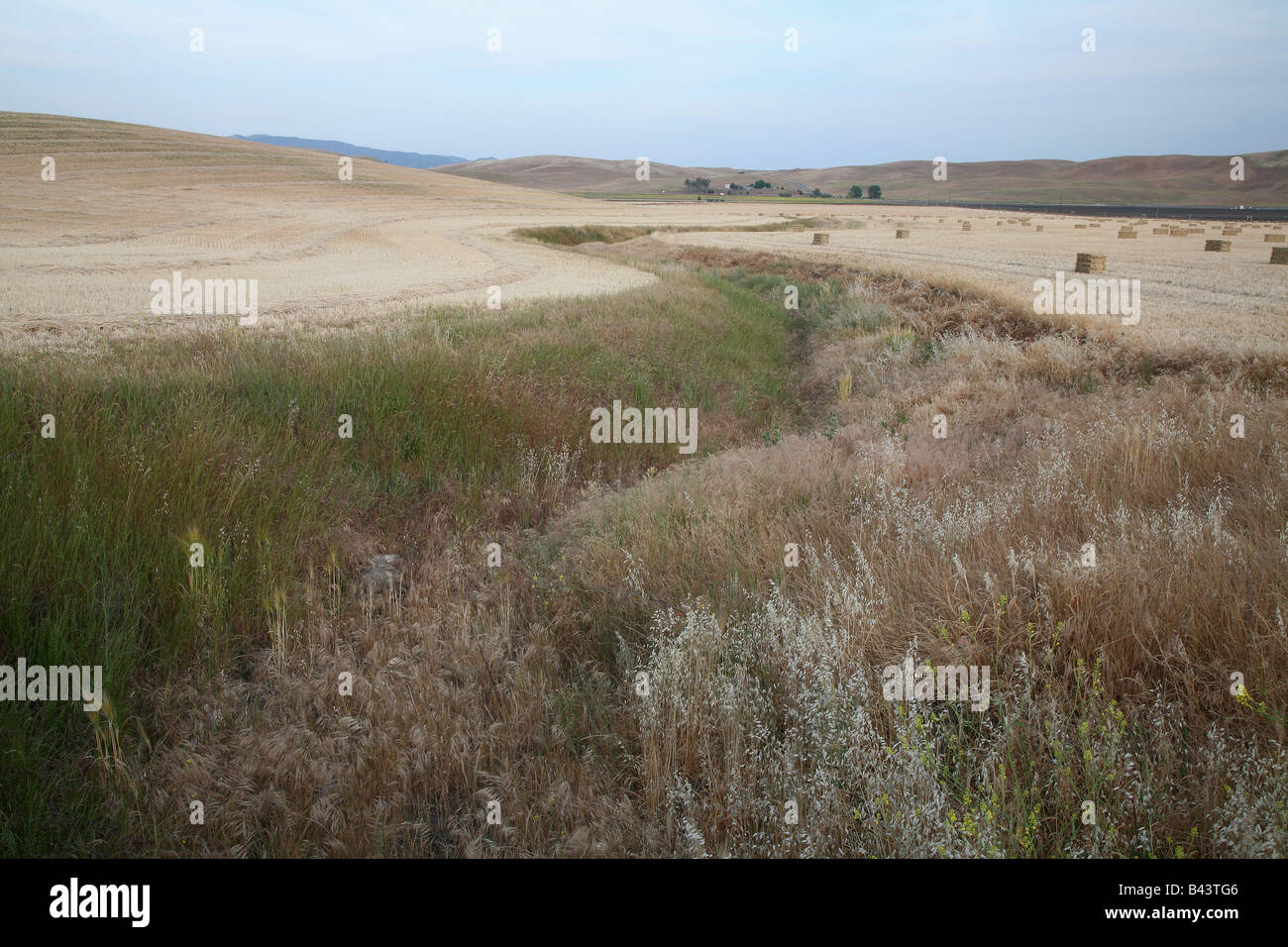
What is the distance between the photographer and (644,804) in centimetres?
308

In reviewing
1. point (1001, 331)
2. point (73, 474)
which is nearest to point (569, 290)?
point (1001, 331)

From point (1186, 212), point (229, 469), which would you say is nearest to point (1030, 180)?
point (1186, 212)

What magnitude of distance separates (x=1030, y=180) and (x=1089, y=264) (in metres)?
161

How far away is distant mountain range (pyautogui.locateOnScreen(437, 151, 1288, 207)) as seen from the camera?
110m

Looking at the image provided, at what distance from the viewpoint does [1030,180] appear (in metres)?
150

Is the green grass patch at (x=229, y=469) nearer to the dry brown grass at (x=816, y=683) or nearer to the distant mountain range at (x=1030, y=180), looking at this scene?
the dry brown grass at (x=816, y=683)

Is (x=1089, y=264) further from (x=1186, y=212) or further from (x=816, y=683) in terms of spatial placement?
(x=1186, y=212)

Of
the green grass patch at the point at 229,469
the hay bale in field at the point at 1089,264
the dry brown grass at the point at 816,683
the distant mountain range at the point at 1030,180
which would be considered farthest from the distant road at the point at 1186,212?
the dry brown grass at the point at 816,683

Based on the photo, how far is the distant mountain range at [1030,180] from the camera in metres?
110

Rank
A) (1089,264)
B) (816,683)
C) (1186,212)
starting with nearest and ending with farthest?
1. (816,683)
2. (1089,264)
3. (1186,212)

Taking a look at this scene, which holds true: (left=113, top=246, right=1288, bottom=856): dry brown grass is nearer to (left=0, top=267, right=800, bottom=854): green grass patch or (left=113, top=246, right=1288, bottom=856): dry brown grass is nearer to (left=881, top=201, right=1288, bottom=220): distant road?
(left=0, top=267, right=800, bottom=854): green grass patch

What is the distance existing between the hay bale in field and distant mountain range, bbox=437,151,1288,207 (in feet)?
319

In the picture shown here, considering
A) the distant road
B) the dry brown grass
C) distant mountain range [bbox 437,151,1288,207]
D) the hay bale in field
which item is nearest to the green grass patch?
the dry brown grass

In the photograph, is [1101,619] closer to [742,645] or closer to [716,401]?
[742,645]
